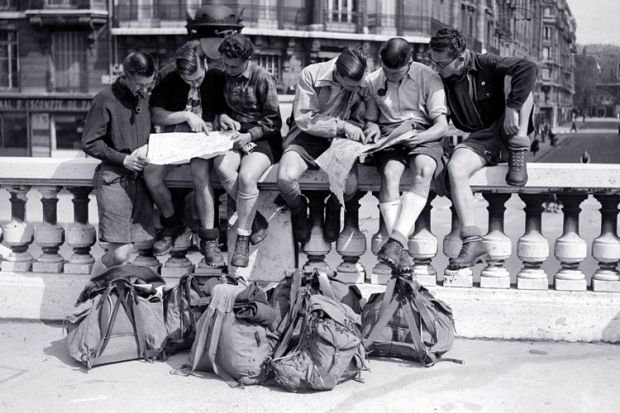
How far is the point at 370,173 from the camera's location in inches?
220

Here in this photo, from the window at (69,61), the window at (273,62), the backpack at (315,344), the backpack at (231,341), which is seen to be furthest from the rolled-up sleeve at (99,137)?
the window at (69,61)

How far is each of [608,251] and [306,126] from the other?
2.27 m

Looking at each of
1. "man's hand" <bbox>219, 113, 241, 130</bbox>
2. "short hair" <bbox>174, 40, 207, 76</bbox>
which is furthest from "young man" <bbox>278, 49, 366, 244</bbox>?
"short hair" <bbox>174, 40, 207, 76</bbox>

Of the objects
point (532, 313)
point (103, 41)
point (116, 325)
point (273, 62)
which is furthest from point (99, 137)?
point (103, 41)

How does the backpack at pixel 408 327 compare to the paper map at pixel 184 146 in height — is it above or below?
below

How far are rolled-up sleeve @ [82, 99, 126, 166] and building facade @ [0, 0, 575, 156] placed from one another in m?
28.4

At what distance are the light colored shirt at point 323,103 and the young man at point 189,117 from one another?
0.65 metres

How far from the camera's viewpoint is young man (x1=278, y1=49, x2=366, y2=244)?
5461 mm

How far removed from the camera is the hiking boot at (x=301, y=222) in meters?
5.68

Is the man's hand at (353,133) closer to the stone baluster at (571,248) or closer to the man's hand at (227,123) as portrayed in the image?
the man's hand at (227,123)

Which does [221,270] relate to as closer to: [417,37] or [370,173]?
[370,173]

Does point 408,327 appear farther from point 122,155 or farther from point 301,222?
point 122,155

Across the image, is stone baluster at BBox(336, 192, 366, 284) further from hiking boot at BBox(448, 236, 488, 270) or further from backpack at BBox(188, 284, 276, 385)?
backpack at BBox(188, 284, 276, 385)

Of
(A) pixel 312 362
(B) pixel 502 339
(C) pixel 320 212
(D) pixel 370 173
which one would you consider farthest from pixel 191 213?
(B) pixel 502 339
